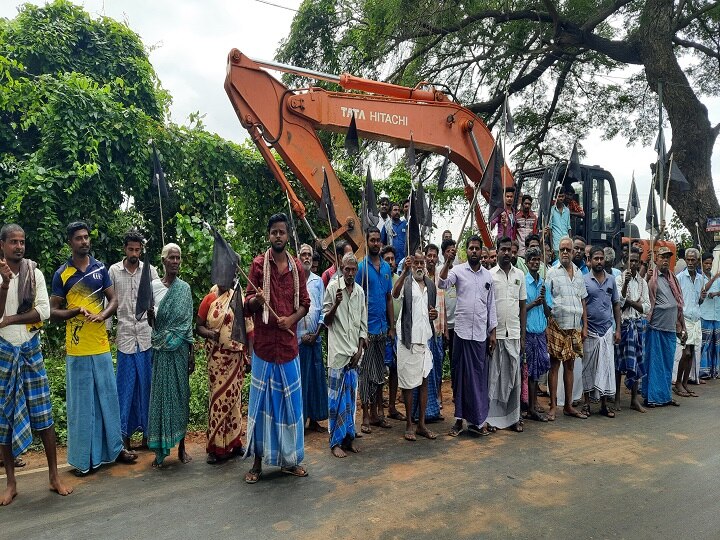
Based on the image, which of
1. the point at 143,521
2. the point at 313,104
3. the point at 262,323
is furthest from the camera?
the point at 313,104

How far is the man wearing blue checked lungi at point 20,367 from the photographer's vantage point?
3.63 metres

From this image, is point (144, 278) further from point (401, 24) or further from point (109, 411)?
point (401, 24)

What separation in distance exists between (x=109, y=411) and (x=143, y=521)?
1194 mm

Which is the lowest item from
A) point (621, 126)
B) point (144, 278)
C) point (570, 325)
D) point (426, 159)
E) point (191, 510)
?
point (191, 510)

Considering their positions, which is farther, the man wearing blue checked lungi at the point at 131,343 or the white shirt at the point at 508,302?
the white shirt at the point at 508,302

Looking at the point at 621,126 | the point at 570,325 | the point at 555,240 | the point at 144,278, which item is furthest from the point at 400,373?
the point at 621,126

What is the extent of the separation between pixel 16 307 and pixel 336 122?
4.28 meters

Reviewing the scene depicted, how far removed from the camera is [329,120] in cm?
666

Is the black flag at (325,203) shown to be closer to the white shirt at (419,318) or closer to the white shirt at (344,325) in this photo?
the white shirt at (344,325)

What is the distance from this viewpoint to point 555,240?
26.4 feet

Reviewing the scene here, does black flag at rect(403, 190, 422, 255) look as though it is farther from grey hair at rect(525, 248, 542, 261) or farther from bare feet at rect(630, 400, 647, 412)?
bare feet at rect(630, 400, 647, 412)

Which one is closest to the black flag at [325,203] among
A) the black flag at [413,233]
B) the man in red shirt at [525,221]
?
the black flag at [413,233]

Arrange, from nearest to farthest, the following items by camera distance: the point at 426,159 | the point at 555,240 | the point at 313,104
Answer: the point at 313,104 → the point at 555,240 → the point at 426,159

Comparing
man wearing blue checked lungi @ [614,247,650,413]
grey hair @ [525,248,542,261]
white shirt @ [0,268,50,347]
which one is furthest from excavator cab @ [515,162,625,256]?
white shirt @ [0,268,50,347]
